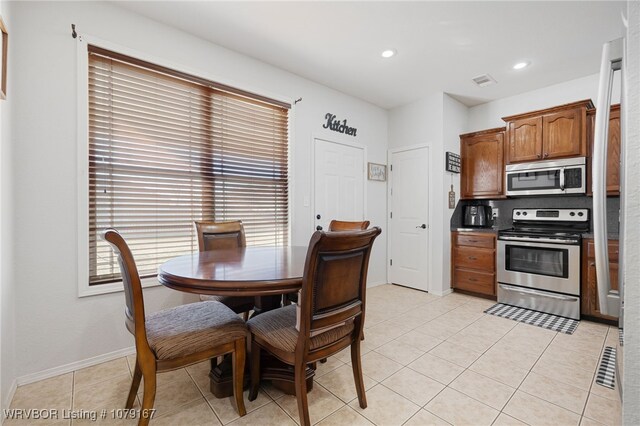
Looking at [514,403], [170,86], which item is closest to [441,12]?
[170,86]

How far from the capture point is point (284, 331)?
1520 mm

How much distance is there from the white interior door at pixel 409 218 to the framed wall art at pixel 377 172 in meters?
0.11

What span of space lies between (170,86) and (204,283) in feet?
6.73

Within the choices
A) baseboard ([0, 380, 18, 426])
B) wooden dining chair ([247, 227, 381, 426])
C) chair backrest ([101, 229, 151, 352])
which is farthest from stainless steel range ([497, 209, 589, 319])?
baseboard ([0, 380, 18, 426])

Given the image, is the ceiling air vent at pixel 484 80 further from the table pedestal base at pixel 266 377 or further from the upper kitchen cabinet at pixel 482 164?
the table pedestal base at pixel 266 377

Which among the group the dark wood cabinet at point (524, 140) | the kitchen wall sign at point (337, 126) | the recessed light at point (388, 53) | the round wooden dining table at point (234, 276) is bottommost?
the round wooden dining table at point (234, 276)

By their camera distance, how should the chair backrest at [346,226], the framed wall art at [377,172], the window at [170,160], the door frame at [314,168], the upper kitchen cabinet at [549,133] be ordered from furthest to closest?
the framed wall art at [377,172], the door frame at [314,168], the upper kitchen cabinet at [549,133], the chair backrest at [346,226], the window at [170,160]

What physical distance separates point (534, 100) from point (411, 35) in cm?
231

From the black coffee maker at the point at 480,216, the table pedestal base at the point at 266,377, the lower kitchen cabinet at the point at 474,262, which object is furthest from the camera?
the black coffee maker at the point at 480,216

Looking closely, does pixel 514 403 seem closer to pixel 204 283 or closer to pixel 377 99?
pixel 204 283

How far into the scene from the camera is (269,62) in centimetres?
312

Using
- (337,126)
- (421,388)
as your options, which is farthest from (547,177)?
(421,388)

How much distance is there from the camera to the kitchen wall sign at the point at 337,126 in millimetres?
3715

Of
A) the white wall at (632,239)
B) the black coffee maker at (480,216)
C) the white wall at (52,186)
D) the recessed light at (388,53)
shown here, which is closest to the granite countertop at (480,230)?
the black coffee maker at (480,216)
